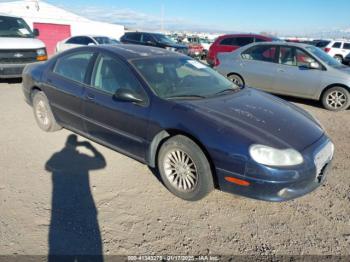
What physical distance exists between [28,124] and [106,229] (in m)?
3.44

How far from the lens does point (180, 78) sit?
378cm

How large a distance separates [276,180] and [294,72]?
5299 millimetres

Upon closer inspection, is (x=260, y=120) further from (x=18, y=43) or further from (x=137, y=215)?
(x=18, y=43)

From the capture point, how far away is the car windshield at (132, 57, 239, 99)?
11.3ft

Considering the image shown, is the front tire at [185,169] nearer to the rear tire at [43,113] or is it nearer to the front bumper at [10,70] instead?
the rear tire at [43,113]

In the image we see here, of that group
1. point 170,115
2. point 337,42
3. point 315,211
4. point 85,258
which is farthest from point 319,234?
point 337,42

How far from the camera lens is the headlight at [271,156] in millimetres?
2652

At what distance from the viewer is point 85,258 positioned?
2338 millimetres

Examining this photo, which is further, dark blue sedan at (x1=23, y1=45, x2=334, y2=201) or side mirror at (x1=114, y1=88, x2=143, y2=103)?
side mirror at (x1=114, y1=88, x2=143, y2=103)

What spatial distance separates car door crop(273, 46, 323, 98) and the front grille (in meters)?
6.74

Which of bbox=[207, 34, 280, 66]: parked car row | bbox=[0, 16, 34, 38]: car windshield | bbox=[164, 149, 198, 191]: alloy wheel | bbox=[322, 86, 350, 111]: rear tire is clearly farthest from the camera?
bbox=[207, 34, 280, 66]: parked car row

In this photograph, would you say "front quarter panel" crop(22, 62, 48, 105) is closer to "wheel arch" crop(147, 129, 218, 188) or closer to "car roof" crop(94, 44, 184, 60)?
"car roof" crop(94, 44, 184, 60)

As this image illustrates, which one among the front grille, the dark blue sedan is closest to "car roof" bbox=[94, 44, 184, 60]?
the dark blue sedan

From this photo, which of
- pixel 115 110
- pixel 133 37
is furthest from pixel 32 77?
pixel 133 37
